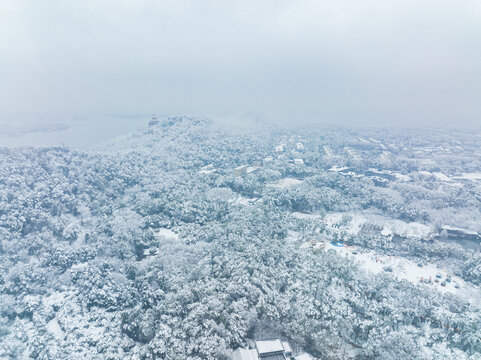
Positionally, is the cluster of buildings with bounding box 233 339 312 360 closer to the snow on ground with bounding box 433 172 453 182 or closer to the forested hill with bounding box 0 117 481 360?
the forested hill with bounding box 0 117 481 360

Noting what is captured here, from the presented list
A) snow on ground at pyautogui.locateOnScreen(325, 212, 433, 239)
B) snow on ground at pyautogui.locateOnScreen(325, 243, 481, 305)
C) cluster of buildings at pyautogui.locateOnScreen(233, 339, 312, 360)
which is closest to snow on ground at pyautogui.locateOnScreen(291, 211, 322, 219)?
snow on ground at pyautogui.locateOnScreen(325, 212, 433, 239)

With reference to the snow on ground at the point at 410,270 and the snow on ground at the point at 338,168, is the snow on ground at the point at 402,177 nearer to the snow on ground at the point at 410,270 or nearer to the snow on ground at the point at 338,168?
the snow on ground at the point at 338,168

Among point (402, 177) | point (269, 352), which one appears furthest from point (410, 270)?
point (402, 177)

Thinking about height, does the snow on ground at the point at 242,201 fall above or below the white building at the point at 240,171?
below

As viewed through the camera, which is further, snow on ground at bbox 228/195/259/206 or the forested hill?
snow on ground at bbox 228/195/259/206

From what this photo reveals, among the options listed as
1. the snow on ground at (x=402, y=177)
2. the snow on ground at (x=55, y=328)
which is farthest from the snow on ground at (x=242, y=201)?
the snow on ground at (x=402, y=177)

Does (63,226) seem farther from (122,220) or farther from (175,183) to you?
(175,183)
